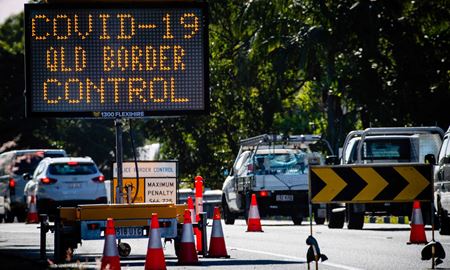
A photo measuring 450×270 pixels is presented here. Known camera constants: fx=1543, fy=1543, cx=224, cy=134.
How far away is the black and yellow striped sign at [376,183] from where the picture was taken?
17609 millimetres

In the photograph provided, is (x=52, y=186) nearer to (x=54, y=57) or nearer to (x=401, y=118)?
(x=401, y=118)

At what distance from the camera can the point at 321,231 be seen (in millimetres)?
29141

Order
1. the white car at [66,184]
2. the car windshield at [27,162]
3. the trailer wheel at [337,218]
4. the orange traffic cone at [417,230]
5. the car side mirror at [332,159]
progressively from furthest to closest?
the car windshield at [27,162]
the white car at [66,184]
the trailer wheel at [337,218]
the car side mirror at [332,159]
the orange traffic cone at [417,230]

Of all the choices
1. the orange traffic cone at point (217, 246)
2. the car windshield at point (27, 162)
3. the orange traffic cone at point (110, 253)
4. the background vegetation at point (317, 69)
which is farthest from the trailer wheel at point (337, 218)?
the orange traffic cone at point (110, 253)

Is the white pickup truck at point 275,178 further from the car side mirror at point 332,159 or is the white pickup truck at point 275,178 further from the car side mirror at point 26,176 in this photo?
the car side mirror at point 26,176

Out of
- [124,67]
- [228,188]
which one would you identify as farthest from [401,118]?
[124,67]

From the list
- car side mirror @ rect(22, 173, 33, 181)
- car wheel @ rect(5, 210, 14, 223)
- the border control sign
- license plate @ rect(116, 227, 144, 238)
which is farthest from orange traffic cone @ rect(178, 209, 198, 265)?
car wheel @ rect(5, 210, 14, 223)

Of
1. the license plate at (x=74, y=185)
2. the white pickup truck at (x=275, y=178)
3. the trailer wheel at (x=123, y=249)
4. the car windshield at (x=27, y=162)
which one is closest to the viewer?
the trailer wheel at (x=123, y=249)

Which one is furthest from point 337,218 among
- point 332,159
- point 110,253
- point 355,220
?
point 110,253

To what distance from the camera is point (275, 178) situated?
35375mm

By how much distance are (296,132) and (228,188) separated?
21.8 meters

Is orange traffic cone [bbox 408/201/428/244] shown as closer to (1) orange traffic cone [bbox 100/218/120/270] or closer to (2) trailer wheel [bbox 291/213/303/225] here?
(1) orange traffic cone [bbox 100/218/120/270]

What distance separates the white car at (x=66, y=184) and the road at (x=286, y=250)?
9090 millimetres

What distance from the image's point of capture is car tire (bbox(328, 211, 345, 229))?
31.5 metres
